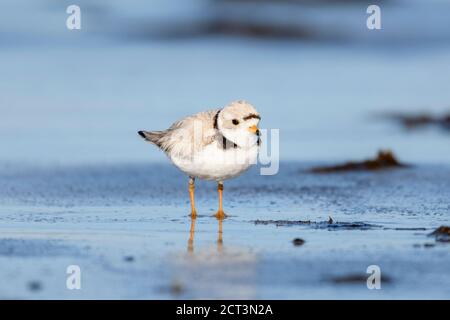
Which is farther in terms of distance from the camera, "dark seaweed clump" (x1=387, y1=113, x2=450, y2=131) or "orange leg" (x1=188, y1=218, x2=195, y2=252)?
"dark seaweed clump" (x1=387, y1=113, x2=450, y2=131)

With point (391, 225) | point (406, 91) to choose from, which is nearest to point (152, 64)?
point (406, 91)

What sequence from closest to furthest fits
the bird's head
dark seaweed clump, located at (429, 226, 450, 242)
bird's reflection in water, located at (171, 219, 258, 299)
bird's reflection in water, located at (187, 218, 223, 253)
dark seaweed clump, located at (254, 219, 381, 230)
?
bird's reflection in water, located at (171, 219, 258, 299), bird's reflection in water, located at (187, 218, 223, 253), dark seaweed clump, located at (429, 226, 450, 242), dark seaweed clump, located at (254, 219, 381, 230), the bird's head

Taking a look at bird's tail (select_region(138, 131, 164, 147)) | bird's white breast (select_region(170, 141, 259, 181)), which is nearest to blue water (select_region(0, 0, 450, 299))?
bird's white breast (select_region(170, 141, 259, 181))

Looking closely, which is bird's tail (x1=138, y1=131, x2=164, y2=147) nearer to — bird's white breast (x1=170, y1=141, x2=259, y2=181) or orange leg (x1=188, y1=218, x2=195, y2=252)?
bird's white breast (x1=170, y1=141, x2=259, y2=181)

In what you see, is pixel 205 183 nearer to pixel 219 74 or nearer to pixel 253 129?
pixel 253 129

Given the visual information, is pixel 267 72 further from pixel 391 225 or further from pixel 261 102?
pixel 391 225

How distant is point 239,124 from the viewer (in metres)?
7.71

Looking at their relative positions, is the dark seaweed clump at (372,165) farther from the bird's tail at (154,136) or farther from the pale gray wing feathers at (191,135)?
the pale gray wing feathers at (191,135)

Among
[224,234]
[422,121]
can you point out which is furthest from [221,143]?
[422,121]

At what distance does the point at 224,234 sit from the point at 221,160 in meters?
0.89

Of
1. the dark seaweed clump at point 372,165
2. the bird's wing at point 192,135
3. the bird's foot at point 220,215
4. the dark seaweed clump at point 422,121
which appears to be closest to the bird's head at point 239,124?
the bird's wing at point 192,135

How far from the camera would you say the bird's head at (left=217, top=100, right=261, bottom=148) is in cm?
773

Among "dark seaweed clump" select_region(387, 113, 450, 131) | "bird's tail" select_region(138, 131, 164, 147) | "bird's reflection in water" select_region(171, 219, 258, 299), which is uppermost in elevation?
"dark seaweed clump" select_region(387, 113, 450, 131)
